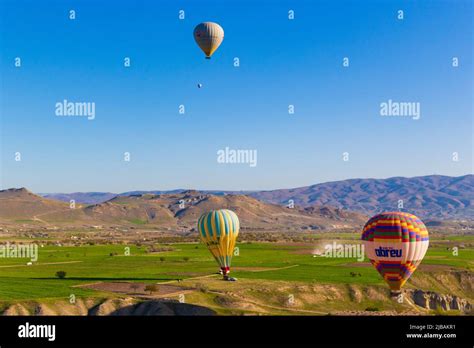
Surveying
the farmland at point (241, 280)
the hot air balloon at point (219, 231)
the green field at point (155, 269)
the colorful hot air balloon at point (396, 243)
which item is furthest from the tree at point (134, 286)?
the colorful hot air balloon at point (396, 243)

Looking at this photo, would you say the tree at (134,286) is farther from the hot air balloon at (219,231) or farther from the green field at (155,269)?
the hot air balloon at (219,231)

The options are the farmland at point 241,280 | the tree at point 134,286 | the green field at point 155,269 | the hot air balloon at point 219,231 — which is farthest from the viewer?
the hot air balloon at point 219,231

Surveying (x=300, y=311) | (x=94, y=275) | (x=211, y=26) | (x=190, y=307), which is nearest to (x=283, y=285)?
(x=300, y=311)

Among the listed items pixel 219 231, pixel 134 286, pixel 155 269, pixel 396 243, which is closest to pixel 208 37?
pixel 219 231

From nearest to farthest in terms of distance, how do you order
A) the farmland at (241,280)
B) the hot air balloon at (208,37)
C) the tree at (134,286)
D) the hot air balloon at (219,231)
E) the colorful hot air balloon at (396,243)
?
the colorful hot air balloon at (396,243) → the farmland at (241,280) → the tree at (134,286) → the hot air balloon at (219,231) → the hot air balloon at (208,37)

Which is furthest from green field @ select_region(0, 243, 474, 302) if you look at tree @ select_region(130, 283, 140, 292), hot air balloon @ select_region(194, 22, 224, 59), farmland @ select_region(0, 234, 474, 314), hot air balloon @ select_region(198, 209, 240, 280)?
hot air balloon @ select_region(194, 22, 224, 59)

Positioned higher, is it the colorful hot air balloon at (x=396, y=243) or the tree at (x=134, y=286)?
the colorful hot air balloon at (x=396, y=243)
